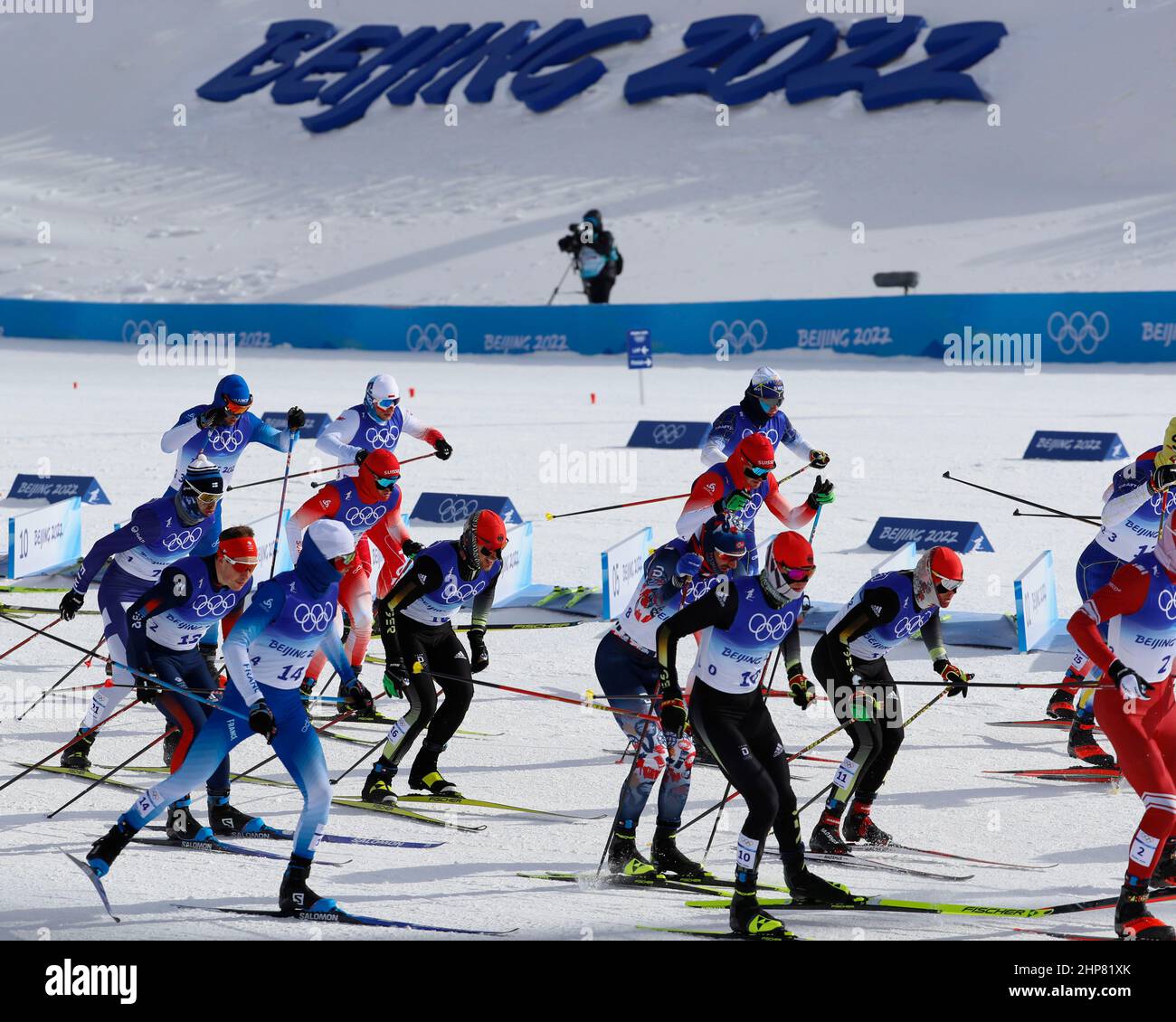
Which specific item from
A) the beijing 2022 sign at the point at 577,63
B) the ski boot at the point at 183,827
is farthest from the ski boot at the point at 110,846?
the beijing 2022 sign at the point at 577,63

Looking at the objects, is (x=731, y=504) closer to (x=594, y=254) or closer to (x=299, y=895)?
(x=299, y=895)

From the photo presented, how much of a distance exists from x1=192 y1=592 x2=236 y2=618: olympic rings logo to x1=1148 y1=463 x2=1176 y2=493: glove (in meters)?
5.35

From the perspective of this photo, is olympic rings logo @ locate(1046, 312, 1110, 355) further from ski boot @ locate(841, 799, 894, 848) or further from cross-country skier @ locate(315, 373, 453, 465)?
ski boot @ locate(841, 799, 894, 848)

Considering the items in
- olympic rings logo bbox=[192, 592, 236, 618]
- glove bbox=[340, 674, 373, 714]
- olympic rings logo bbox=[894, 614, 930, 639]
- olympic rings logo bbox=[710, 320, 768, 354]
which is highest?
olympic rings logo bbox=[710, 320, 768, 354]

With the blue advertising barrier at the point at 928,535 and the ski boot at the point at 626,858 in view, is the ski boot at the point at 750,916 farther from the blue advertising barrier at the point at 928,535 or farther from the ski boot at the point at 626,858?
the blue advertising barrier at the point at 928,535

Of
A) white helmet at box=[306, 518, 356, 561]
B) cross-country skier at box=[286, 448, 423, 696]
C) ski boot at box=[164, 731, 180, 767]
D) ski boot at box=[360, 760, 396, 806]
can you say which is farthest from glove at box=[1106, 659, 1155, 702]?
cross-country skier at box=[286, 448, 423, 696]

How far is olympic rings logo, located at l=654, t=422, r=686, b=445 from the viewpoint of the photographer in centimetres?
2292

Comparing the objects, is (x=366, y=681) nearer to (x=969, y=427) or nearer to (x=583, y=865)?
(x=583, y=865)

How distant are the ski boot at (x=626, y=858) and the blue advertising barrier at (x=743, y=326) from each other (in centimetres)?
2184

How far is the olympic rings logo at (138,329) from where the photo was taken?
3550cm

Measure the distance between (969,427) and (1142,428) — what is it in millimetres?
2187

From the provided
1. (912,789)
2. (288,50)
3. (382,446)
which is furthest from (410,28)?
(912,789)

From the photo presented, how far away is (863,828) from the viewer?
957 centimetres
